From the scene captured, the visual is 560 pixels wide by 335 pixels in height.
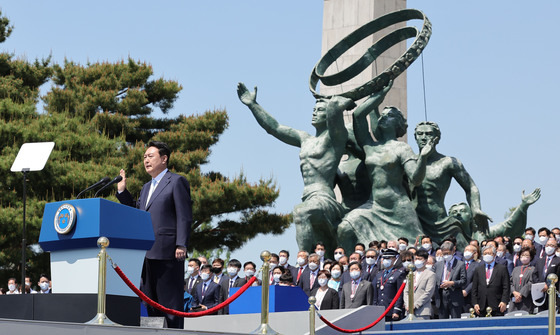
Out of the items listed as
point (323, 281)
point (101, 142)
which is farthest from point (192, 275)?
point (101, 142)

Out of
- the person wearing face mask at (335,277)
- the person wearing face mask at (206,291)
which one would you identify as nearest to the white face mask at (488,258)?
the person wearing face mask at (335,277)

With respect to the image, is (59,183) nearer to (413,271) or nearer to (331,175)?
(331,175)

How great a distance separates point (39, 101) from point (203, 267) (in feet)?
45.6

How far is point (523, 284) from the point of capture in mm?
13766

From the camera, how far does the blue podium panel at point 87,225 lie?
25.4 ft

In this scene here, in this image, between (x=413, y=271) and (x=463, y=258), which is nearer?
(x=413, y=271)

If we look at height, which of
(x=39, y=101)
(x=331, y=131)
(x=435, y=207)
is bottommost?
(x=435, y=207)

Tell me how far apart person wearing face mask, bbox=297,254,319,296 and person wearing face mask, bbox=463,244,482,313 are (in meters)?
2.21

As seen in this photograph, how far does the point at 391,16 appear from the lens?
819 inches

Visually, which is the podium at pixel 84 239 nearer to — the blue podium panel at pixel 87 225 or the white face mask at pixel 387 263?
the blue podium panel at pixel 87 225

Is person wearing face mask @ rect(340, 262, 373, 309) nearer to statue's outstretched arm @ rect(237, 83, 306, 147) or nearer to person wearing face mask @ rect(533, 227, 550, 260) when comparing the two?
person wearing face mask @ rect(533, 227, 550, 260)

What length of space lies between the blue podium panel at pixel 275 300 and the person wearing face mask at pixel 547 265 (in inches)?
134

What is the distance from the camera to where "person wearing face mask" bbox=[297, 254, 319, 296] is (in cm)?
1534

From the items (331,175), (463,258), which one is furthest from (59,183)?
(463,258)
